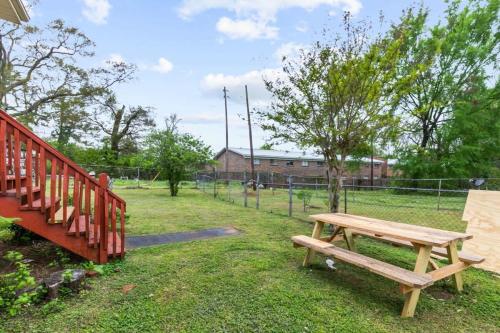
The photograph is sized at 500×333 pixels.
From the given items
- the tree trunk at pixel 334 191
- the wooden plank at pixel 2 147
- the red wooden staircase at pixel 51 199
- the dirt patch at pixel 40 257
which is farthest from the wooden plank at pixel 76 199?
the tree trunk at pixel 334 191

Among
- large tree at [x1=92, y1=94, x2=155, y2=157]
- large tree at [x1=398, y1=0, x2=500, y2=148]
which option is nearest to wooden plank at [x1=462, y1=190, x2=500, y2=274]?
large tree at [x1=398, y1=0, x2=500, y2=148]

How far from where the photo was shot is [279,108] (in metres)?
6.01

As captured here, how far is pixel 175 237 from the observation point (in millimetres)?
Answer: 5176

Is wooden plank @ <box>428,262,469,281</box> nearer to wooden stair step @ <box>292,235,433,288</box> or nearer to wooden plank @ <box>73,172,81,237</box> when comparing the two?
wooden stair step @ <box>292,235,433,288</box>

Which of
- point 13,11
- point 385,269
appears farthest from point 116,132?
point 385,269

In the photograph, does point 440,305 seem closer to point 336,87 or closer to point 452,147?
point 336,87

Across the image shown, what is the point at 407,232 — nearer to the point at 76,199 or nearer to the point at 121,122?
the point at 76,199

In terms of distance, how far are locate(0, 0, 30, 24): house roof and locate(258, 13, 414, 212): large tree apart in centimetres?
461

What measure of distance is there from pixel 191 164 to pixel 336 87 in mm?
10135

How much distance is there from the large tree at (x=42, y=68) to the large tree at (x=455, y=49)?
2183 centimetres

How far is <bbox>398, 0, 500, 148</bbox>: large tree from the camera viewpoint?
17.9m

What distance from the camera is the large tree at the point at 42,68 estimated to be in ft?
53.0

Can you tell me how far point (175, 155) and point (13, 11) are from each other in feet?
30.9

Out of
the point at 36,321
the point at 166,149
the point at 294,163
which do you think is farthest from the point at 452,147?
the point at 36,321
